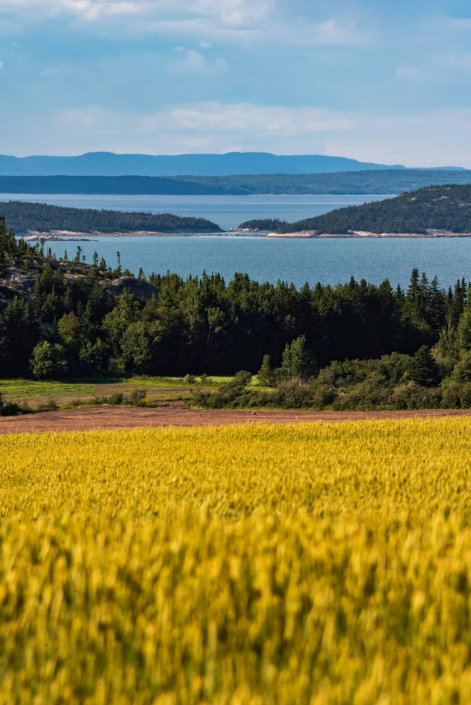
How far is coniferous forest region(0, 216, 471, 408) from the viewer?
5834 cm

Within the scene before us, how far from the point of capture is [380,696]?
3791 millimetres

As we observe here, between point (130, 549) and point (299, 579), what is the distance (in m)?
1.42

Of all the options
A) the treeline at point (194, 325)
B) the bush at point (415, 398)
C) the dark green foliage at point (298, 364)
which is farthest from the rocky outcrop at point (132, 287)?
the bush at point (415, 398)

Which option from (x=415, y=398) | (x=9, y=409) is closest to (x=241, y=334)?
(x=415, y=398)

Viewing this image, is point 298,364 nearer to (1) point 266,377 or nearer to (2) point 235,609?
(1) point 266,377

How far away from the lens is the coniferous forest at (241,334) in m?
58.3

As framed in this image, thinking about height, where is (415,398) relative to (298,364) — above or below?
above

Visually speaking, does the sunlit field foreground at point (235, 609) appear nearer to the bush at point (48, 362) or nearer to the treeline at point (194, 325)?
the bush at point (48, 362)

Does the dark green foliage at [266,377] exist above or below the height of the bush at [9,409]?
below

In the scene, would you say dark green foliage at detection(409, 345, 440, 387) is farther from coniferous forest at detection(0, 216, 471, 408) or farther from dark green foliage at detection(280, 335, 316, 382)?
dark green foliage at detection(280, 335, 316, 382)

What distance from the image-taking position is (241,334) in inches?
3797

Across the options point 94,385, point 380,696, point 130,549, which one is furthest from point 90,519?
point 94,385

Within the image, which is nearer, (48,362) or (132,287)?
(48,362)

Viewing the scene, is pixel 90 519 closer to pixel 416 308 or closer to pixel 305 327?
pixel 305 327
